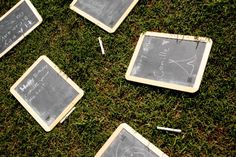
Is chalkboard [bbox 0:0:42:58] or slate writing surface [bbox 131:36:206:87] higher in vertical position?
chalkboard [bbox 0:0:42:58]

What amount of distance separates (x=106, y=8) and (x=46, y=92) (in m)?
1.47

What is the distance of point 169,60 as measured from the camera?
14.3 feet

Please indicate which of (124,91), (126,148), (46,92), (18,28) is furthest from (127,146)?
(18,28)

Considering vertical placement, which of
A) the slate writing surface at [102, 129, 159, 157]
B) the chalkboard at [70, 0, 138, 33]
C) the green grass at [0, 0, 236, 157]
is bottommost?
the slate writing surface at [102, 129, 159, 157]

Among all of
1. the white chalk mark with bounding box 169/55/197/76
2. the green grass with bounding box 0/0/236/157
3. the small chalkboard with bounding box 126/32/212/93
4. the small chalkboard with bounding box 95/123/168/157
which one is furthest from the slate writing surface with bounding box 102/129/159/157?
the white chalk mark with bounding box 169/55/197/76

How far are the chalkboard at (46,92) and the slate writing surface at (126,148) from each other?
79cm

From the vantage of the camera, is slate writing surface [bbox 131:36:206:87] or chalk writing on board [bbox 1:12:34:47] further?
chalk writing on board [bbox 1:12:34:47]

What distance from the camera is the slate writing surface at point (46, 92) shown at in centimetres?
457

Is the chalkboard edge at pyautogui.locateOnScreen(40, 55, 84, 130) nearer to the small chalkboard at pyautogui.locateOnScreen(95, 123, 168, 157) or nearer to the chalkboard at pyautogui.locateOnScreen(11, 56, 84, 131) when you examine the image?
the chalkboard at pyautogui.locateOnScreen(11, 56, 84, 131)

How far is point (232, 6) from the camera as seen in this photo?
14.6 ft

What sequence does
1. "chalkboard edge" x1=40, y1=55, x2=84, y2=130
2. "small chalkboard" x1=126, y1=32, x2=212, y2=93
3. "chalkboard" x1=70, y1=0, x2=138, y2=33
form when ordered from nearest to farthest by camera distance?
"small chalkboard" x1=126, y1=32, x2=212, y2=93
"chalkboard edge" x1=40, y1=55, x2=84, y2=130
"chalkboard" x1=70, y1=0, x2=138, y2=33

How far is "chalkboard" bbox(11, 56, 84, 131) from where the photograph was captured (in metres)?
4.54

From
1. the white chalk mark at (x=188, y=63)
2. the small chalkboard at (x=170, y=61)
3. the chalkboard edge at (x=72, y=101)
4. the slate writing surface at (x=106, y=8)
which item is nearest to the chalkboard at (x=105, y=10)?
the slate writing surface at (x=106, y=8)

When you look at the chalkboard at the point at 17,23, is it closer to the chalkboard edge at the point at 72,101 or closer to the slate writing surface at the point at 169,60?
the chalkboard edge at the point at 72,101
